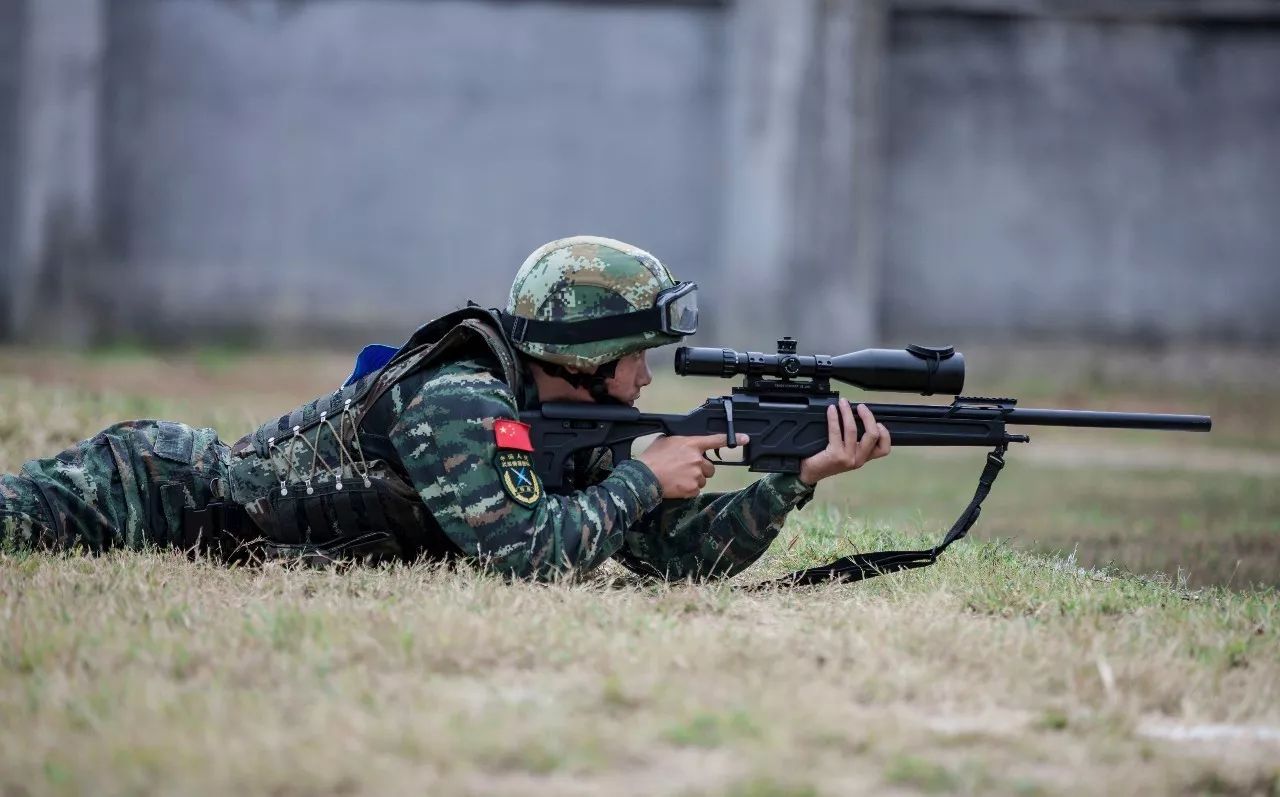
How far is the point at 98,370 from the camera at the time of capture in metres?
14.1

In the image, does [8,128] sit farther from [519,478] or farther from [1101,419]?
[1101,419]

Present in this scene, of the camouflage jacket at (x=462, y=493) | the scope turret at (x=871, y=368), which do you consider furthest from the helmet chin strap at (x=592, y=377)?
the scope turret at (x=871, y=368)

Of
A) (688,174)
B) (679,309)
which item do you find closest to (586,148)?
(688,174)

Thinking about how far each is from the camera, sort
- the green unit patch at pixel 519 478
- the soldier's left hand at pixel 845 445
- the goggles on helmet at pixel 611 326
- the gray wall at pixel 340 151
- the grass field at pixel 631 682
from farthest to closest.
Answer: the gray wall at pixel 340 151, the soldier's left hand at pixel 845 445, the goggles on helmet at pixel 611 326, the green unit patch at pixel 519 478, the grass field at pixel 631 682

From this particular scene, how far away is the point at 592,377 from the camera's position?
5.22m

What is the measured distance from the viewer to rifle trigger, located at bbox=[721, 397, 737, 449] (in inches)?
201

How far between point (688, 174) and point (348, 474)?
11.6m

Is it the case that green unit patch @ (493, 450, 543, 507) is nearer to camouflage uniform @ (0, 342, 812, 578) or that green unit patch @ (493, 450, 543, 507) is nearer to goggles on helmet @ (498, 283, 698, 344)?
camouflage uniform @ (0, 342, 812, 578)

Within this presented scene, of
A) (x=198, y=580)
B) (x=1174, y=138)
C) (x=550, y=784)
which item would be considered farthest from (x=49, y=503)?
(x=1174, y=138)

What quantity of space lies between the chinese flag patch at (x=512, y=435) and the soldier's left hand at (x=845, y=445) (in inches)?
36.5

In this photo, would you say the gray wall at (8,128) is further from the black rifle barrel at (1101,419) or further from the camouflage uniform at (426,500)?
the black rifle barrel at (1101,419)

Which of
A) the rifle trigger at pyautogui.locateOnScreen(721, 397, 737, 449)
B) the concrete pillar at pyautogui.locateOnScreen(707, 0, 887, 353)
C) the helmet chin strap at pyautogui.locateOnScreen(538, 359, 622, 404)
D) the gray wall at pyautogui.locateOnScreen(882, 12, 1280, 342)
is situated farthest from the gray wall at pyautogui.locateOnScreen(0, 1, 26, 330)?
the rifle trigger at pyautogui.locateOnScreen(721, 397, 737, 449)

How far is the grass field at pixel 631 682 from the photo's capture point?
3.39m

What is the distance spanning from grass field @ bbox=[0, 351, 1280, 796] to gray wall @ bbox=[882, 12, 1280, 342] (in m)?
10.7
